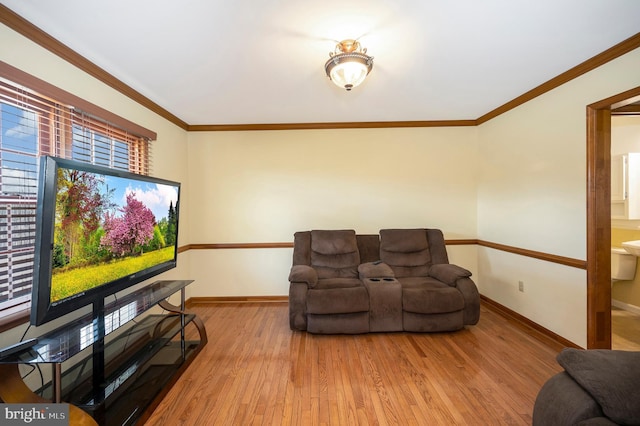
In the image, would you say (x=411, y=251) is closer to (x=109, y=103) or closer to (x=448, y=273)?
(x=448, y=273)

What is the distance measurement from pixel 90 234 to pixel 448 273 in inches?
124

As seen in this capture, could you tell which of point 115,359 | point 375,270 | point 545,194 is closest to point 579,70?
point 545,194

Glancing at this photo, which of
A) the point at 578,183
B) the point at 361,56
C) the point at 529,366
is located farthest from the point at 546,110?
the point at 529,366

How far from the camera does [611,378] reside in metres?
1.01

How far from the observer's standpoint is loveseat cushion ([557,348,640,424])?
0.95 m

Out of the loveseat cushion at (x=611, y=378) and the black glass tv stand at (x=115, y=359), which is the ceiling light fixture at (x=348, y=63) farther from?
the black glass tv stand at (x=115, y=359)

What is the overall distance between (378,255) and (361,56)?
91.1 inches

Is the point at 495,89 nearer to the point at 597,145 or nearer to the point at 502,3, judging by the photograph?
the point at 597,145

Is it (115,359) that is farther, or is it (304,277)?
(304,277)

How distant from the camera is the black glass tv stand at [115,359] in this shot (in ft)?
4.31

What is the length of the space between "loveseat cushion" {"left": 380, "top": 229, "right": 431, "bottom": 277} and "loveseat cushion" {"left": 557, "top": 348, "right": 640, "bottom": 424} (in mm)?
2145

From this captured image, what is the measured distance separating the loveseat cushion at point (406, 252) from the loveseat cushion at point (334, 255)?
394 millimetres

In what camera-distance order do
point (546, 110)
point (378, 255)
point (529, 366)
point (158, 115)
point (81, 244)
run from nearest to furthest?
point (81, 244) → point (529, 366) → point (546, 110) → point (158, 115) → point (378, 255)

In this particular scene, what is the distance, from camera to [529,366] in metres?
2.19
